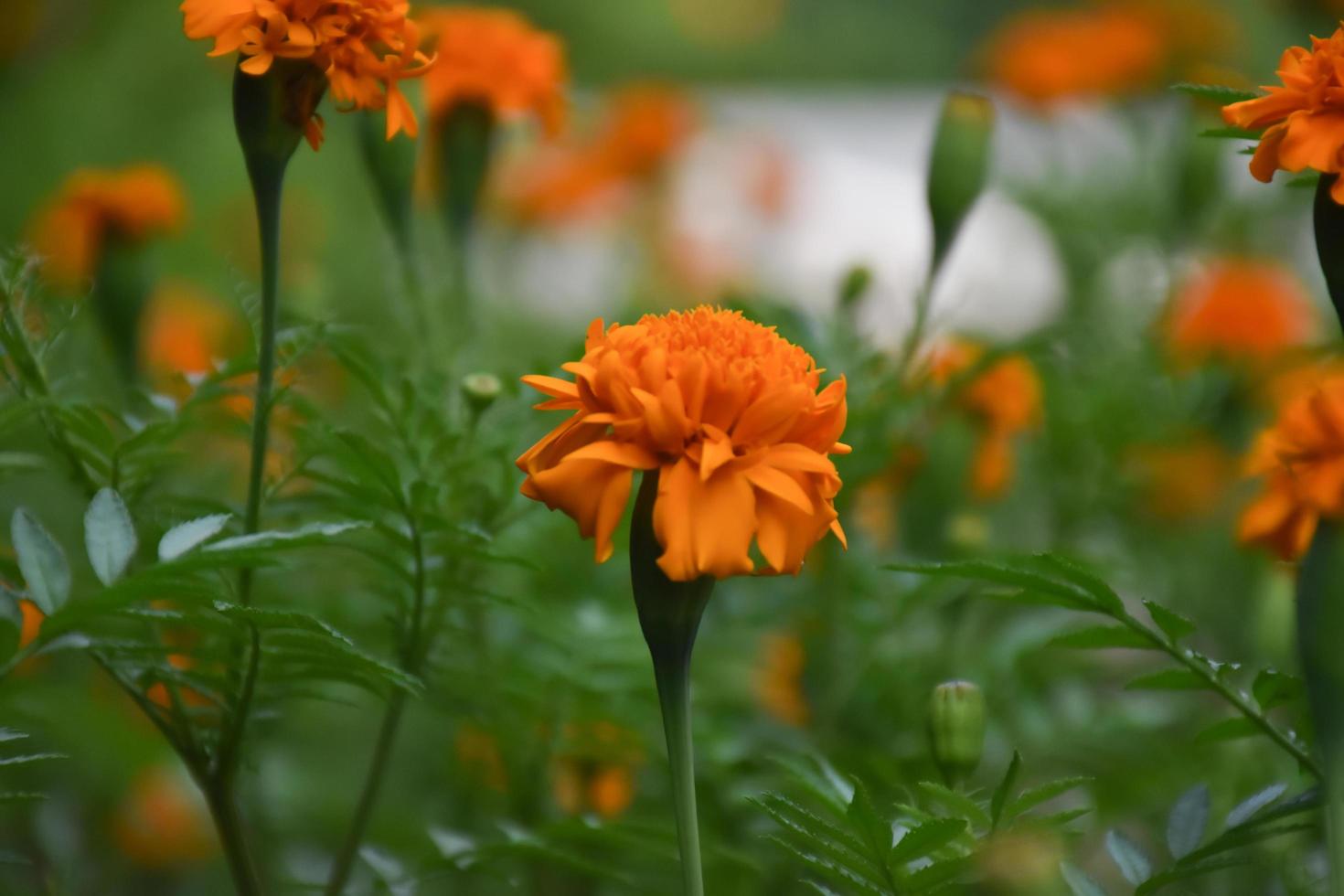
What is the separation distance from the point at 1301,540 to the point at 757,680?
0.49m

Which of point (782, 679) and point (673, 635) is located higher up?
point (673, 635)

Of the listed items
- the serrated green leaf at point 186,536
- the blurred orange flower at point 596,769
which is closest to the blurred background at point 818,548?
the blurred orange flower at point 596,769

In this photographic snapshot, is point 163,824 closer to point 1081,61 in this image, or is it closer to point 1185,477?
point 1185,477

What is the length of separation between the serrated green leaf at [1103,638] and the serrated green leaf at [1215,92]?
176 mm

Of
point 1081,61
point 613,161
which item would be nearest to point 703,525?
point 1081,61

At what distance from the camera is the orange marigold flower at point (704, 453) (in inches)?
15.9

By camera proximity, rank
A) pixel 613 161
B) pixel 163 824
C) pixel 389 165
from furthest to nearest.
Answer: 1. pixel 613 161
2. pixel 163 824
3. pixel 389 165

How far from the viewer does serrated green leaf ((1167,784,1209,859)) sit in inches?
18.9

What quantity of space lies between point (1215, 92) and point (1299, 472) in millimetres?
126

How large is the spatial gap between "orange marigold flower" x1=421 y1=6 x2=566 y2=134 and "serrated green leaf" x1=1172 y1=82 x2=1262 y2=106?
37 cm

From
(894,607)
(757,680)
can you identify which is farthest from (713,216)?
(894,607)

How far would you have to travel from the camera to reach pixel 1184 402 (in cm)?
99

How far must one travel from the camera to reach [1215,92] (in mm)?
477

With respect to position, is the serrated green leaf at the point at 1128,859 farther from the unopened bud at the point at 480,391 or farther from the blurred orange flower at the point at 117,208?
the blurred orange flower at the point at 117,208
